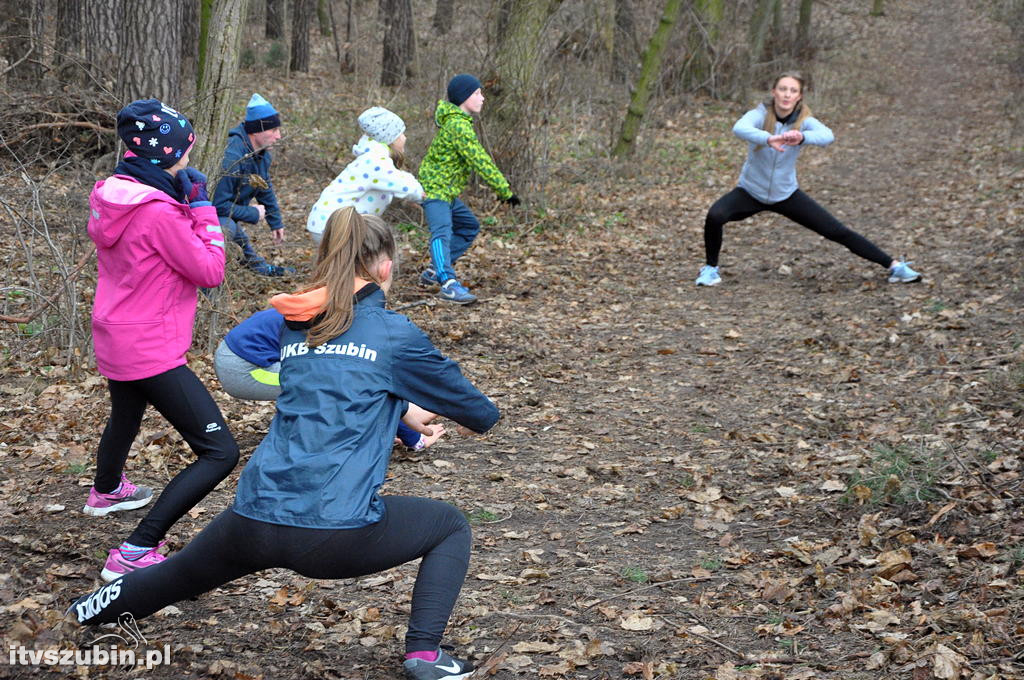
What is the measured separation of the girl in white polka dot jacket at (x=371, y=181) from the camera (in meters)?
7.27

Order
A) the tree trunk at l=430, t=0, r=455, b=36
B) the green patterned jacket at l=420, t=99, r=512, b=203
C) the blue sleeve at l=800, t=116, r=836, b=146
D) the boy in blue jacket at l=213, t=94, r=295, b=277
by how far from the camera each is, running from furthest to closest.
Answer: the tree trunk at l=430, t=0, r=455, b=36 → the green patterned jacket at l=420, t=99, r=512, b=203 → the blue sleeve at l=800, t=116, r=836, b=146 → the boy in blue jacket at l=213, t=94, r=295, b=277

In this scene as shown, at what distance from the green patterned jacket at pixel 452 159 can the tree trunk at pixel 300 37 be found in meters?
13.2

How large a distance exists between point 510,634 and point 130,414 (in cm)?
185

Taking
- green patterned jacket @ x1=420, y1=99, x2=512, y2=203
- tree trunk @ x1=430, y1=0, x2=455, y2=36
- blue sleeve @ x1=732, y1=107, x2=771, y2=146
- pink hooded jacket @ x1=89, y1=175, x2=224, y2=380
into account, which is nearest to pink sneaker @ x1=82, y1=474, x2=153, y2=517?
pink hooded jacket @ x1=89, y1=175, x2=224, y2=380

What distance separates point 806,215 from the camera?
8.88m

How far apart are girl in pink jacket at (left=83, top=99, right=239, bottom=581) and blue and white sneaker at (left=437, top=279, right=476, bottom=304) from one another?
4.57 meters

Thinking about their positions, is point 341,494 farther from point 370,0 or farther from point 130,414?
point 370,0

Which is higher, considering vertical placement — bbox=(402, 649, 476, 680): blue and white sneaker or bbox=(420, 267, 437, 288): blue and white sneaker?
bbox=(402, 649, 476, 680): blue and white sneaker

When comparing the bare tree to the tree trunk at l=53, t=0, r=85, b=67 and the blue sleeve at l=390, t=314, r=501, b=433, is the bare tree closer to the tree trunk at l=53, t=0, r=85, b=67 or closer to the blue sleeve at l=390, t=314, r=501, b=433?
the tree trunk at l=53, t=0, r=85, b=67

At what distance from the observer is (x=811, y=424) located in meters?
6.05

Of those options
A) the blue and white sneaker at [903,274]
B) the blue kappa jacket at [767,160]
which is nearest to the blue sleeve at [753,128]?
the blue kappa jacket at [767,160]

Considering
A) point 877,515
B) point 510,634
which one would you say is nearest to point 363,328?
point 510,634

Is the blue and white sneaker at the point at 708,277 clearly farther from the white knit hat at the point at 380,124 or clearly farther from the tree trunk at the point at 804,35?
the tree trunk at the point at 804,35

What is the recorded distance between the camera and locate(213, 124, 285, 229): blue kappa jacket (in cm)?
785
